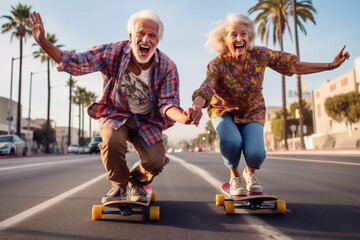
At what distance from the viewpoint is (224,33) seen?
4.17m

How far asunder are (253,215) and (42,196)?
9.94 ft

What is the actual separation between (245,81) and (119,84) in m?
1.43

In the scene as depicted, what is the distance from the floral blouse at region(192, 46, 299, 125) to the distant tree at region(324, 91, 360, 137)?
38013 mm

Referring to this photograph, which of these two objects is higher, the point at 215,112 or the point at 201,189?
the point at 215,112

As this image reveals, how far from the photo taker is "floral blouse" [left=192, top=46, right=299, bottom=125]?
409 cm

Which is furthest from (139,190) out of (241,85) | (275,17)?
(275,17)

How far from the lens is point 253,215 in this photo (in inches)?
140

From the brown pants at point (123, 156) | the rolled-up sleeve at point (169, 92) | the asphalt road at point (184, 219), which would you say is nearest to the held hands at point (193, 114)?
the rolled-up sleeve at point (169, 92)

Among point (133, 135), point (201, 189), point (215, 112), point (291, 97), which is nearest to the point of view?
point (133, 135)

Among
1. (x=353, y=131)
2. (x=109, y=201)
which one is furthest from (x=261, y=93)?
(x=353, y=131)

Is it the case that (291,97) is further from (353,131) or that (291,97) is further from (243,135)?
(243,135)

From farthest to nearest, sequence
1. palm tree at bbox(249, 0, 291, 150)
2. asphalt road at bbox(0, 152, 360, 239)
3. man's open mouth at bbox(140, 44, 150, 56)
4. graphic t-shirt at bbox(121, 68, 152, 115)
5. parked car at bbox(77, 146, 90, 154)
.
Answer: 1. parked car at bbox(77, 146, 90, 154)
2. palm tree at bbox(249, 0, 291, 150)
3. graphic t-shirt at bbox(121, 68, 152, 115)
4. man's open mouth at bbox(140, 44, 150, 56)
5. asphalt road at bbox(0, 152, 360, 239)

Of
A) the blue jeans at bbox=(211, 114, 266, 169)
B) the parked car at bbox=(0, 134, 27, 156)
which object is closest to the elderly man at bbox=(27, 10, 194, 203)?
the blue jeans at bbox=(211, 114, 266, 169)

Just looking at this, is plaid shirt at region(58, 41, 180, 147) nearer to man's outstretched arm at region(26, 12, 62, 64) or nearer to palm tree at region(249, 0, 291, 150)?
man's outstretched arm at region(26, 12, 62, 64)
